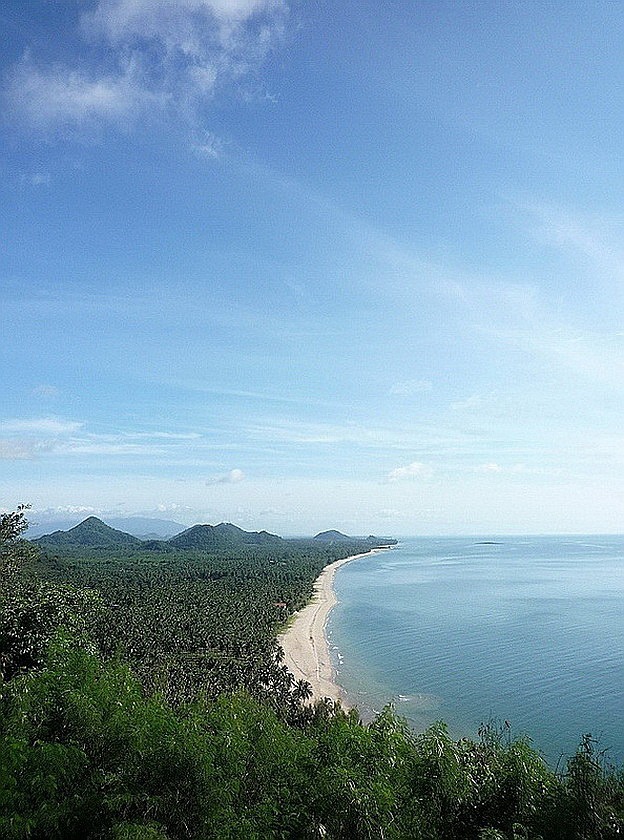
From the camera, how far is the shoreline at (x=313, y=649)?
40531 millimetres

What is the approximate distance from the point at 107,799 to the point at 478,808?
614 centimetres

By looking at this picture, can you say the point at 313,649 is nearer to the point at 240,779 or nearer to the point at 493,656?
the point at 493,656

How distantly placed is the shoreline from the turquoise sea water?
115 cm

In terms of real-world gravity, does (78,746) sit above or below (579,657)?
above

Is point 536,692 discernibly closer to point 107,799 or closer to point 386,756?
point 386,756

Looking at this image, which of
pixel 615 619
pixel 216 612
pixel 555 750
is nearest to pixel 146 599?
pixel 216 612

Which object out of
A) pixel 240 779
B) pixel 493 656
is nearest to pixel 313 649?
pixel 493 656

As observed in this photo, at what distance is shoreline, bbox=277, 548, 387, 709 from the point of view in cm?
4053

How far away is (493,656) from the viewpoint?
4822cm

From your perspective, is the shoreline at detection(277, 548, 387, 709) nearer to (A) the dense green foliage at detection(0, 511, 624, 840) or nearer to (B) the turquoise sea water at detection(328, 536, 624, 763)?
(B) the turquoise sea water at detection(328, 536, 624, 763)

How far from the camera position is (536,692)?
38.4 meters

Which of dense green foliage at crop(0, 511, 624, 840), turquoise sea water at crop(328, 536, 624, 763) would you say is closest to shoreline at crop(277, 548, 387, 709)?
turquoise sea water at crop(328, 536, 624, 763)

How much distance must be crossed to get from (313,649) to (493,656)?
1458 centimetres

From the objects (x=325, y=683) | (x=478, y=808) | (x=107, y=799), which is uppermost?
(x=107, y=799)
